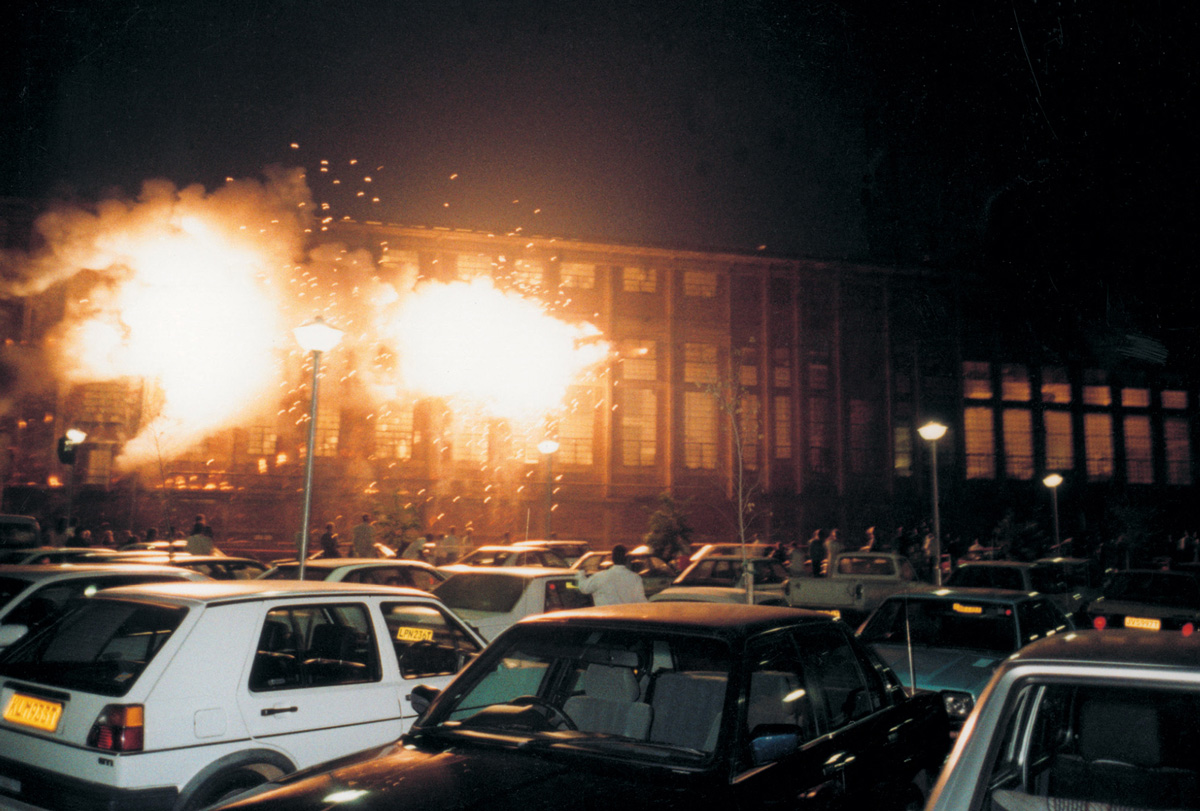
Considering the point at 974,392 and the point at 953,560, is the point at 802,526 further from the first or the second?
the point at 953,560

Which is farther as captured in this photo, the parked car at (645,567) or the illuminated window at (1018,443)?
the illuminated window at (1018,443)

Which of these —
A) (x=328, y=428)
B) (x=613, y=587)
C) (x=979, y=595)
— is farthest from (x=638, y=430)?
(x=979, y=595)

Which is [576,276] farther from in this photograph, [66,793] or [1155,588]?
[66,793]

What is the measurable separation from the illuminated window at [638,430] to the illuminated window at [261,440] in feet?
45.7

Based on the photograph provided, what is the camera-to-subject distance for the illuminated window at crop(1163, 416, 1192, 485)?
40688 mm

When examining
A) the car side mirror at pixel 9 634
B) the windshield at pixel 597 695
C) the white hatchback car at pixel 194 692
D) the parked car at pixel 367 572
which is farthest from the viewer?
the parked car at pixel 367 572

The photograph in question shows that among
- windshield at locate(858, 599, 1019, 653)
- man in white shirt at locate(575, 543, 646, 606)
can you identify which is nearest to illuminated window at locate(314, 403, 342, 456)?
man in white shirt at locate(575, 543, 646, 606)

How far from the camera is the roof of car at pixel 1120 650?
2.34 meters

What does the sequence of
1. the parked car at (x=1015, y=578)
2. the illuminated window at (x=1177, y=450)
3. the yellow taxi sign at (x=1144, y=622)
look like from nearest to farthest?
the yellow taxi sign at (x=1144, y=622) → the parked car at (x=1015, y=578) → the illuminated window at (x=1177, y=450)

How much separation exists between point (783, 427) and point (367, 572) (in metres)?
28.9

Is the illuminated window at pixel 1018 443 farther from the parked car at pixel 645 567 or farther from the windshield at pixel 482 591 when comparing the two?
the windshield at pixel 482 591

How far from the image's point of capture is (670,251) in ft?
117

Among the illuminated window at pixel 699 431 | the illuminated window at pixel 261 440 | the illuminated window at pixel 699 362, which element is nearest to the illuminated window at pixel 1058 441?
the illuminated window at pixel 699 431

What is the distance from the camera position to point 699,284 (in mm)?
36125
